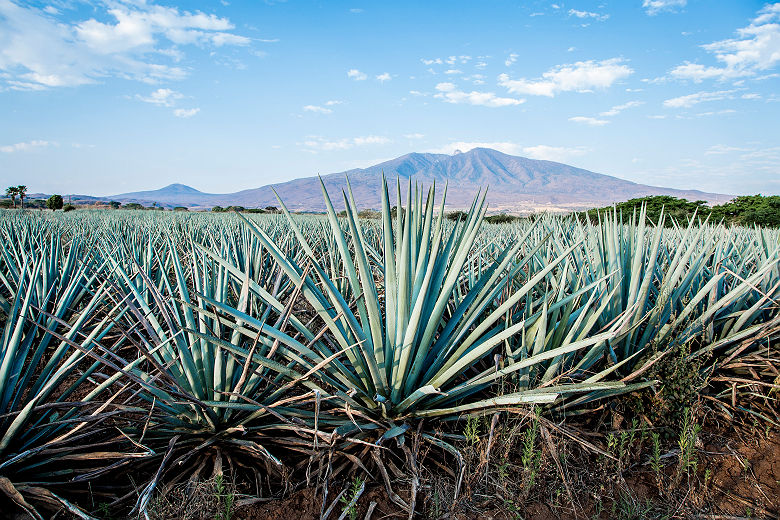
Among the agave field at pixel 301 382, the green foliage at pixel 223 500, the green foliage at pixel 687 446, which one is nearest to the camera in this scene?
the green foliage at pixel 223 500

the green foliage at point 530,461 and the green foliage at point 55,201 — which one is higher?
the green foliage at point 55,201

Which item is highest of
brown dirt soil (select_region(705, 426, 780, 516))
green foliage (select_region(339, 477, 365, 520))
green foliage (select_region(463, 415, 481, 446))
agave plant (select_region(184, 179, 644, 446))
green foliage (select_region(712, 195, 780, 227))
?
green foliage (select_region(712, 195, 780, 227))

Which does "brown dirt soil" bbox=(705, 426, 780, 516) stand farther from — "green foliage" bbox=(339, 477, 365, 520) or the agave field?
"green foliage" bbox=(339, 477, 365, 520)

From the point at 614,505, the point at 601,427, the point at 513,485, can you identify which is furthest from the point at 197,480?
the point at 601,427

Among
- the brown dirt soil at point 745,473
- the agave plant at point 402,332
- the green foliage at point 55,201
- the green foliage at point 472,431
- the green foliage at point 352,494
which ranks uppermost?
the green foliage at point 55,201

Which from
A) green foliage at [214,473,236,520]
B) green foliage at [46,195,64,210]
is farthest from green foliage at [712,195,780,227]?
green foliage at [46,195,64,210]

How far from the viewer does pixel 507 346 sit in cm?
185

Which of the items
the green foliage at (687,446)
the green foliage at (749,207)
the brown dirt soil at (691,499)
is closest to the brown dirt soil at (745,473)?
the brown dirt soil at (691,499)

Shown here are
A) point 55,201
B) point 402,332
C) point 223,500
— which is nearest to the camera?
point 223,500

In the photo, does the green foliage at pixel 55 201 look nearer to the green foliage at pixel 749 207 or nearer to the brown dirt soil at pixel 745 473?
the brown dirt soil at pixel 745 473

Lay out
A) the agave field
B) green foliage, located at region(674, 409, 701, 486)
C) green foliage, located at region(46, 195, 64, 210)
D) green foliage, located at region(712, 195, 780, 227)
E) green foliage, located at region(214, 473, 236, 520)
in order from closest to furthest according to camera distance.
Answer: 1. green foliage, located at region(214, 473, 236, 520)
2. the agave field
3. green foliage, located at region(674, 409, 701, 486)
4. green foliage, located at region(712, 195, 780, 227)
5. green foliage, located at region(46, 195, 64, 210)

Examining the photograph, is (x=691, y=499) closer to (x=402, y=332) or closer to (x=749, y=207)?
(x=402, y=332)

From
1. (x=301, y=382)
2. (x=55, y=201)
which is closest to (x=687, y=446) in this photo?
(x=301, y=382)

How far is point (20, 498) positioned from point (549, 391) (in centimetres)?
170
